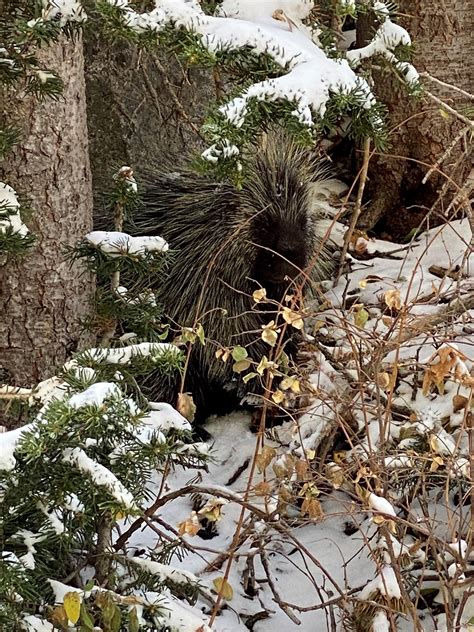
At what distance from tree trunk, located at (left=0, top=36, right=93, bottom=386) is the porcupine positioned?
3.59ft

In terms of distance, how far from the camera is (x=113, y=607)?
179 centimetres

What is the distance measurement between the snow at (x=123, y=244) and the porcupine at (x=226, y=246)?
125 cm

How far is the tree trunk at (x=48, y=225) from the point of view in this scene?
85.8 inches

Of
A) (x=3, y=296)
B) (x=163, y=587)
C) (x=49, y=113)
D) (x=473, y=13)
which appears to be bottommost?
(x=163, y=587)

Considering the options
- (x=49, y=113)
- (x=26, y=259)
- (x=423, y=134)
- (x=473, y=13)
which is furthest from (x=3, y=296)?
(x=473, y=13)

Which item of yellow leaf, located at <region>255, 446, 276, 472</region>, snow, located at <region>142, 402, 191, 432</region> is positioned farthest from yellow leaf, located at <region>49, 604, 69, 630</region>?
yellow leaf, located at <region>255, 446, 276, 472</region>

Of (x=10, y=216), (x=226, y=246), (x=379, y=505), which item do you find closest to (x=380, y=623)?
(x=379, y=505)

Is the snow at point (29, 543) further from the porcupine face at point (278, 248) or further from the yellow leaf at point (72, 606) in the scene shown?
the porcupine face at point (278, 248)

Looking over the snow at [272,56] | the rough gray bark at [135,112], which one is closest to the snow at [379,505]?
the snow at [272,56]

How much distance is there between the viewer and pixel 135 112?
382 centimetres

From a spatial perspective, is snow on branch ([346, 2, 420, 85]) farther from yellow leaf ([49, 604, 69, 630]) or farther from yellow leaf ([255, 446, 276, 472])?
yellow leaf ([49, 604, 69, 630])

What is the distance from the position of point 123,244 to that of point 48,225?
9.9 inches

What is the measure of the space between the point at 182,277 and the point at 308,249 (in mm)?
543

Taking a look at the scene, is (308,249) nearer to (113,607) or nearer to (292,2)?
(292,2)
